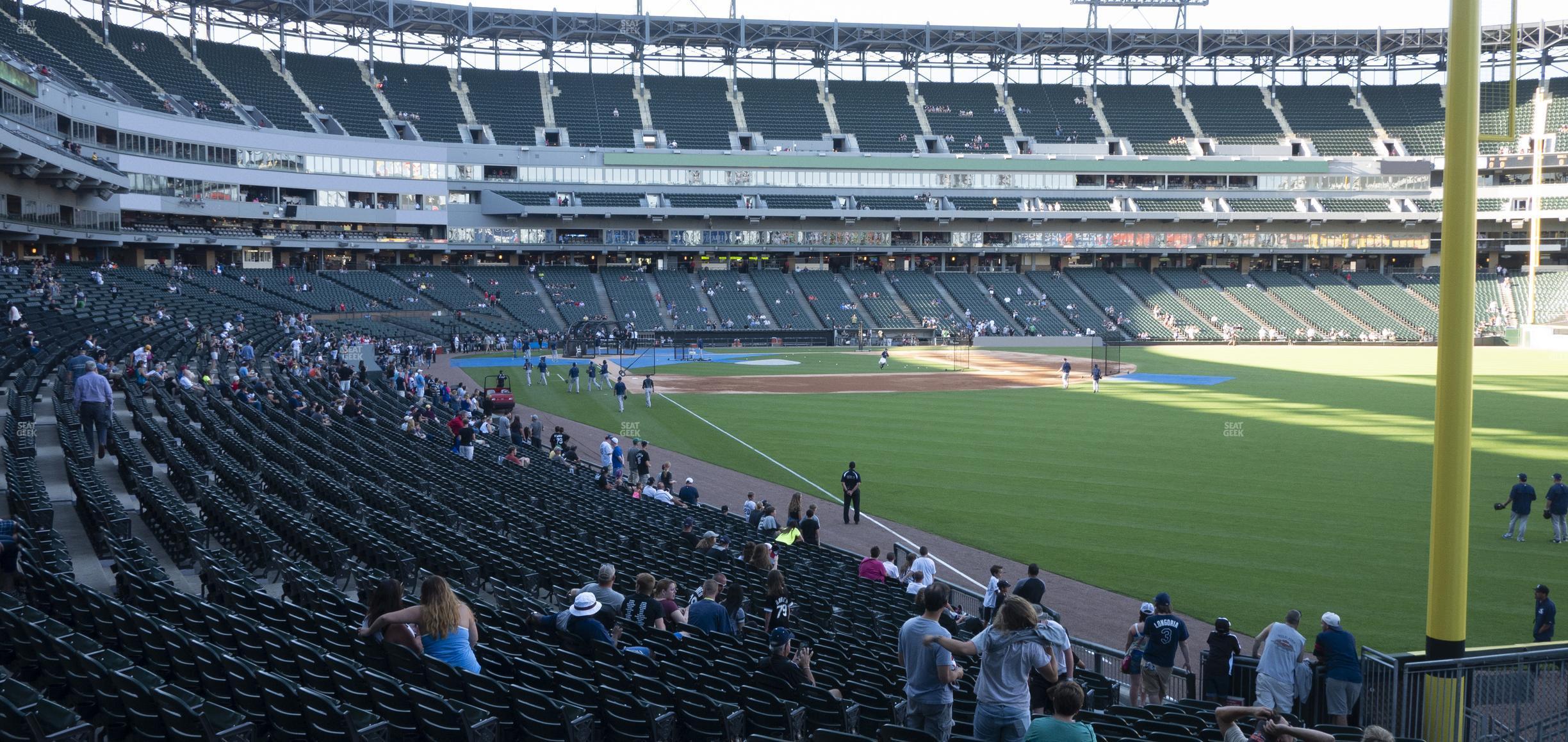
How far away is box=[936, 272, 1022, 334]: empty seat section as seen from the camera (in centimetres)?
8244

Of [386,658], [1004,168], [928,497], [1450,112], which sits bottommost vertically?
[928,497]

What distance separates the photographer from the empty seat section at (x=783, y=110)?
306ft

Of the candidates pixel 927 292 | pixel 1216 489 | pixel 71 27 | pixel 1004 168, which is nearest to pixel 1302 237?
pixel 1004 168

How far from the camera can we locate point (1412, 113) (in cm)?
9675

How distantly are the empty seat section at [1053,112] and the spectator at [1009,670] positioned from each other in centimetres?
9250

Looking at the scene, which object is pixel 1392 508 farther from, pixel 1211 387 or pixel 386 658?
pixel 1211 387

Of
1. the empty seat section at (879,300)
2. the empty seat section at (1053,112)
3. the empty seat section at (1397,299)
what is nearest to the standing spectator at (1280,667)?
the empty seat section at (879,300)

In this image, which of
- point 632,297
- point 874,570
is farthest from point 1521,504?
point 632,297

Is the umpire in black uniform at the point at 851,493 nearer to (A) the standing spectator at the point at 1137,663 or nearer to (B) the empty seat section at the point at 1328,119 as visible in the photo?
(A) the standing spectator at the point at 1137,663

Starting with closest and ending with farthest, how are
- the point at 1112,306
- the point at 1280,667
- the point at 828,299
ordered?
the point at 1280,667 → the point at 1112,306 → the point at 828,299

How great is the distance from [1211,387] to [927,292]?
40815mm

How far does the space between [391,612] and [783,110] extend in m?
90.6

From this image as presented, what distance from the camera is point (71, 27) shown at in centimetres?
6950

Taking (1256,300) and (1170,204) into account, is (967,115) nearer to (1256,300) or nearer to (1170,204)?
(1170,204)
